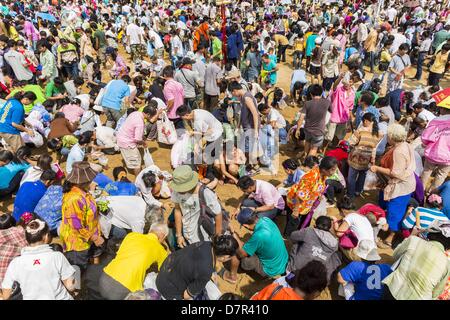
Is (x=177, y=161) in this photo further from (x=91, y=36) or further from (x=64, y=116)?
(x=91, y=36)

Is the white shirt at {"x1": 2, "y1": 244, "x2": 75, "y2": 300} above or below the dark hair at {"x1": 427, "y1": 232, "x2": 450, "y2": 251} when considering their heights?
above

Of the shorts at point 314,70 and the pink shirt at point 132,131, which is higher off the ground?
the pink shirt at point 132,131

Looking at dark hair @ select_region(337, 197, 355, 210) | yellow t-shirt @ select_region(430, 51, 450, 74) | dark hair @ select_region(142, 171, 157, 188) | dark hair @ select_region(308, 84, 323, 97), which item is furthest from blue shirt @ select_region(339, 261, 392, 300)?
yellow t-shirt @ select_region(430, 51, 450, 74)

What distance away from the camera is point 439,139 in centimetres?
483

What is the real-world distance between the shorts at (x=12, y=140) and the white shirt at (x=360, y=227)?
20.3ft

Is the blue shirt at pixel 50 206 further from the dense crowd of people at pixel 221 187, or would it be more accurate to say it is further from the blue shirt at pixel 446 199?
the blue shirt at pixel 446 199

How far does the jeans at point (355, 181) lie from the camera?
5109 mm

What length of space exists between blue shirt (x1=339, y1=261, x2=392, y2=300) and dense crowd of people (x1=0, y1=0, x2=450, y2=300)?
1 centimetres

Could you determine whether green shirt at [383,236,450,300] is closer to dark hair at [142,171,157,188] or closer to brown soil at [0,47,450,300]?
brown soil at [0,47,450,300]

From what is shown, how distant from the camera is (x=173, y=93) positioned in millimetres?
6812

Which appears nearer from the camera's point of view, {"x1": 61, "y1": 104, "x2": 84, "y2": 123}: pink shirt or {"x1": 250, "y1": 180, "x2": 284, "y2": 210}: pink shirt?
{"x1": 250, "y1": 180, "x2": 284, "y2": 210}: pink shirt

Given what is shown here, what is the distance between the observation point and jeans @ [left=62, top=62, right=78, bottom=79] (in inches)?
386

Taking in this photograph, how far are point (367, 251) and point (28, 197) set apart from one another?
4.40m

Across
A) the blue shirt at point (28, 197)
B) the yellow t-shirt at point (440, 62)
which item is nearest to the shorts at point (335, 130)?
the yellow t-shirt at point (440, 62)
